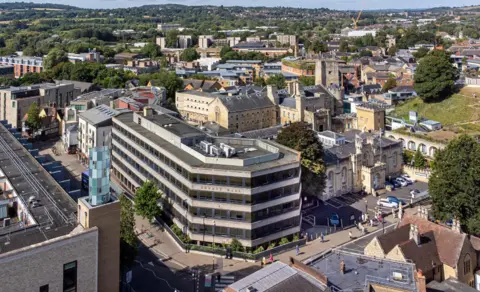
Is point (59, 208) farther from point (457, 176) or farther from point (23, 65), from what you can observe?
point (23, 65)

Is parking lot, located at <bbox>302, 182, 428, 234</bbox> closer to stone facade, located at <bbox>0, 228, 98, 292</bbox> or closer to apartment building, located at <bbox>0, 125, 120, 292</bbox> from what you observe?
apartment building, located at <bbox>0, 125, 120, 292</bbox>

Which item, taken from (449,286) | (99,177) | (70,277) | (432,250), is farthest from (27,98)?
(449,286)

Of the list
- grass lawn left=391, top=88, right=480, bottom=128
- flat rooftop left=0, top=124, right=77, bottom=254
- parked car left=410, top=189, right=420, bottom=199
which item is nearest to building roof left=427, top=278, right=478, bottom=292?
parked car left=410, top=189, right=420, bottom=199

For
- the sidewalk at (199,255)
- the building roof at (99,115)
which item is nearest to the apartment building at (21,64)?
the building roof at (99,115)

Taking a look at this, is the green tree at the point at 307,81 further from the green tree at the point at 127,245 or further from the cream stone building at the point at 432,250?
the green tree at the point at 127,245

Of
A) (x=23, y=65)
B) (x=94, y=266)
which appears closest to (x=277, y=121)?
(x=94, y=266)

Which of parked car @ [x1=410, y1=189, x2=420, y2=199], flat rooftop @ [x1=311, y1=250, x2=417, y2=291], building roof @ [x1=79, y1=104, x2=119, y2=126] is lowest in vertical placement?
parked car @ [x1=410, y1=189, x2=420, y2=199]

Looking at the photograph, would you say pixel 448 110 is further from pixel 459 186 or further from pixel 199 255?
pixel 199 255
